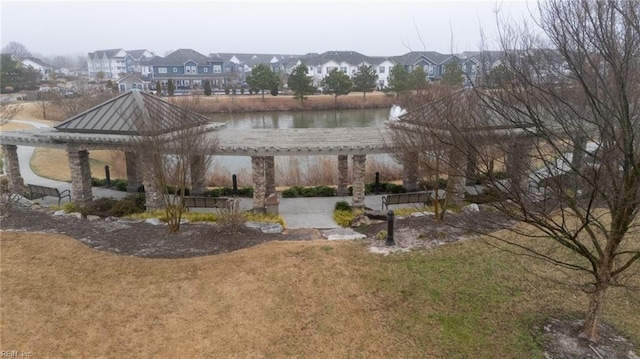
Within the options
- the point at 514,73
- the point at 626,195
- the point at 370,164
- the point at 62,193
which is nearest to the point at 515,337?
the point at 626,195

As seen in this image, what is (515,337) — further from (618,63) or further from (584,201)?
(618,63)

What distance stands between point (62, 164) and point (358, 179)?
18173mm

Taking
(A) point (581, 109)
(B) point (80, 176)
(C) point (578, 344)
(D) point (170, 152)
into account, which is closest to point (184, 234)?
(D) point (170, 152)

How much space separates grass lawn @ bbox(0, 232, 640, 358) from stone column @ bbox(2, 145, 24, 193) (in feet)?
29.3

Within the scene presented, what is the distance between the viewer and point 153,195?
15.1m

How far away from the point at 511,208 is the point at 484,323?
2.07 metres

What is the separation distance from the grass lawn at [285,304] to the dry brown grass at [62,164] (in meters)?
12.9

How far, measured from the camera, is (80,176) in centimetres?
1591

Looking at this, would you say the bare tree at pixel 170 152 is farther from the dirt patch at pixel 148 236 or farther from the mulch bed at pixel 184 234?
the mulch bed at pixel 184 234

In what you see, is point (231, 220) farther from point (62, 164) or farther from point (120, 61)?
point (120, 61)

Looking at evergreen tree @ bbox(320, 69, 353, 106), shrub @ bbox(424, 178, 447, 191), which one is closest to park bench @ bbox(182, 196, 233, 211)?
shrub @ bbox(424, 178, 447, 191)

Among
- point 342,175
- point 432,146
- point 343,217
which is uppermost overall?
point 432,146

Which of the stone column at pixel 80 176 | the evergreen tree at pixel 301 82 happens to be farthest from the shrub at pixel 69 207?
the evergreen tree at pixel 301 82

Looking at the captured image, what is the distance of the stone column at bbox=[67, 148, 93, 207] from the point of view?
51.9ft
